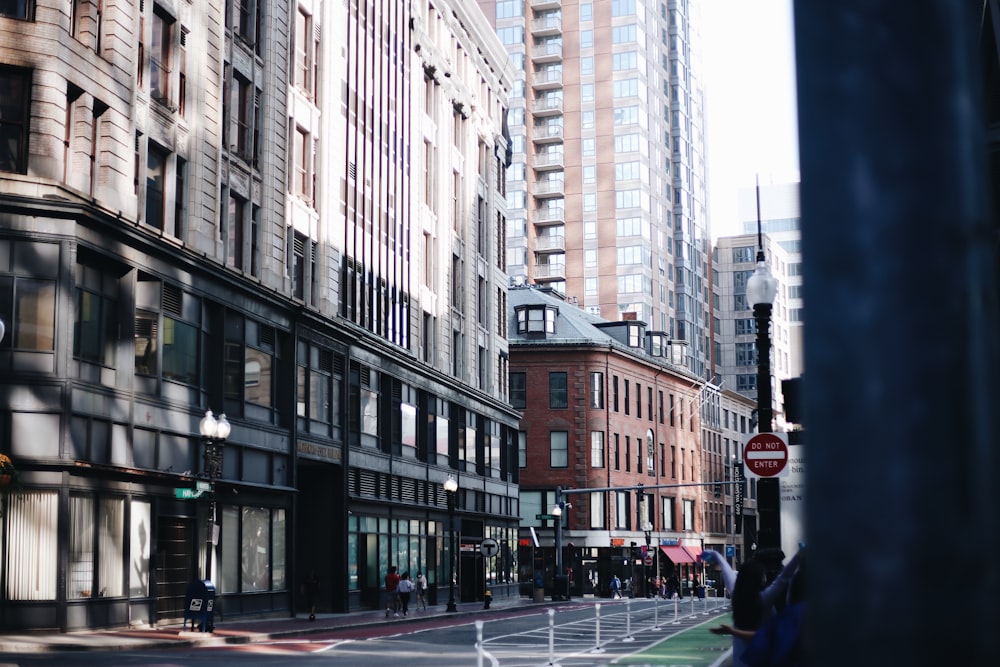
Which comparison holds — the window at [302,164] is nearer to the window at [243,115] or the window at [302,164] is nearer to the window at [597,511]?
the window at [243,115]

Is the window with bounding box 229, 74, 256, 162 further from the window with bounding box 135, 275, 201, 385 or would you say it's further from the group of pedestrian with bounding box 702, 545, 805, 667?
the group of pedestrian with bounding box 702, 545, 805, 667

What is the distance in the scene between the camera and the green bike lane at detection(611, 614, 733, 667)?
86.9 ft

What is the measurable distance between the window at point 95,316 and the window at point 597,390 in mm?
61543

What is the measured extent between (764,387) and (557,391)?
74.6m

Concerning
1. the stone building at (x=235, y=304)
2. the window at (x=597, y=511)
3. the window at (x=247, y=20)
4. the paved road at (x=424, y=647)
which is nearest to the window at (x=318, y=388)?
the stone building at (x=235, y=304)

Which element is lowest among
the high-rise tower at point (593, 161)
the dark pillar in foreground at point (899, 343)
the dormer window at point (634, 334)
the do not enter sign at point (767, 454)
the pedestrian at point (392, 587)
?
the pedestrian at point (392, 587)

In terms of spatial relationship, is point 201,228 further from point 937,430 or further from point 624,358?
point 624,358

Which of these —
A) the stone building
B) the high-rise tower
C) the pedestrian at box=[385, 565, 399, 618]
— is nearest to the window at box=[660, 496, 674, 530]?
the high-rise tower

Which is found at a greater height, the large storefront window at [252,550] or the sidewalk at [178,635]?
the large storefront window at [252,550]

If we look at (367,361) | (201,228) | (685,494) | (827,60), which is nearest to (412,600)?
(367,361)

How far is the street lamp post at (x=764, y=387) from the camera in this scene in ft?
59.9

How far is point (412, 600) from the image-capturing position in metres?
59.1

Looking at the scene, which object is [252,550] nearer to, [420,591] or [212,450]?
[212,450]

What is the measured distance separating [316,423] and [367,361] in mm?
5615
